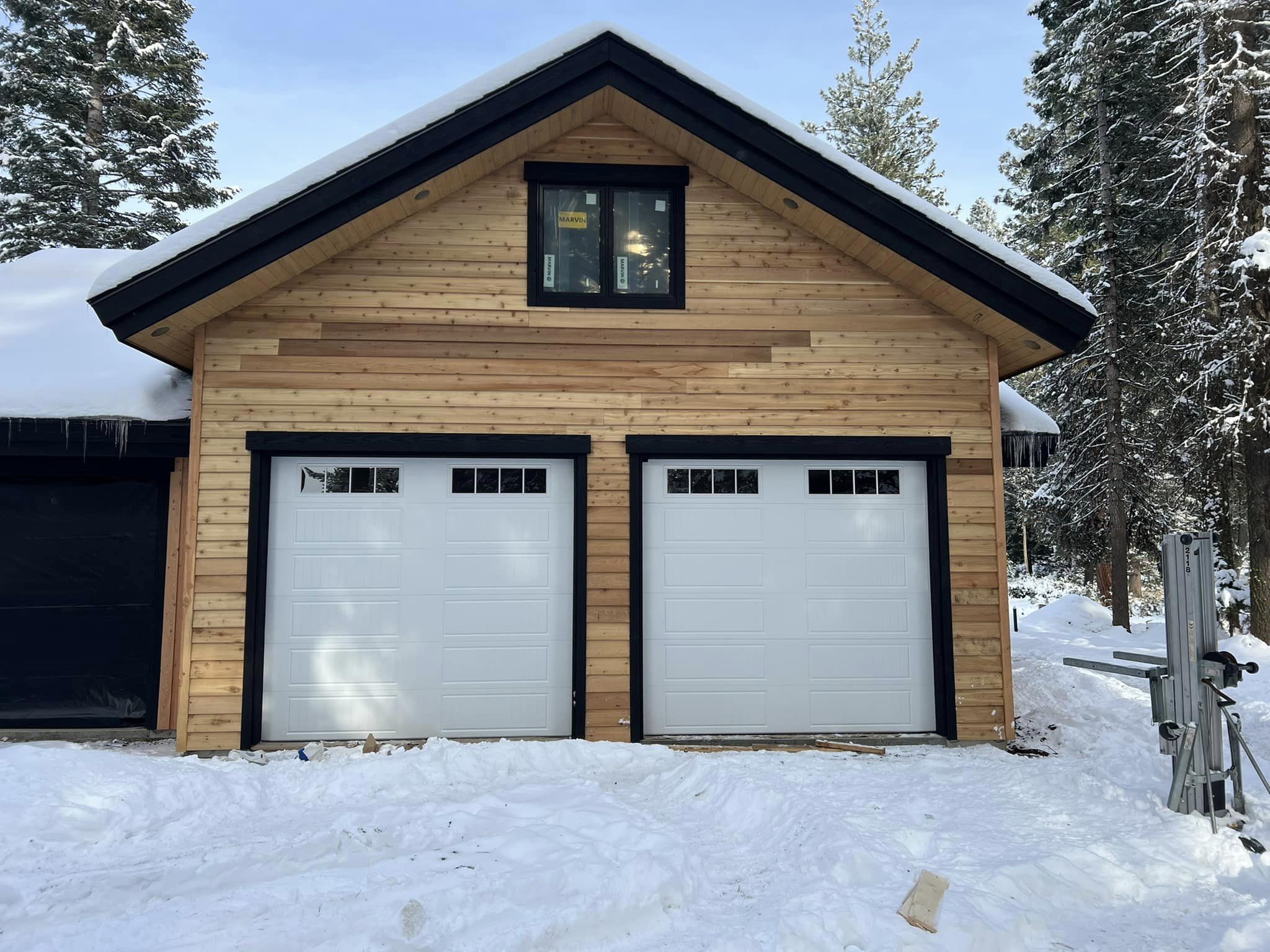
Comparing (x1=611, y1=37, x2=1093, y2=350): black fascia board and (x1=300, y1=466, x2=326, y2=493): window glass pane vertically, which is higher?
(x1=611, y1=37, x2=1093, y2=350): black fascia board

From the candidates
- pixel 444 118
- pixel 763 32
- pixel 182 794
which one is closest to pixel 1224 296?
pixel 763 32

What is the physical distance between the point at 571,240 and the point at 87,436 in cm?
448

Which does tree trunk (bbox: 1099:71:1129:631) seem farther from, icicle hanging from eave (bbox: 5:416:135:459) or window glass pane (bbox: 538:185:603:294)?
icicle hanging from eave (bbox: 5:416:135:459)

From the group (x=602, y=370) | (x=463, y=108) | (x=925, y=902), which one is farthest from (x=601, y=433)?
(x=925, y=902)

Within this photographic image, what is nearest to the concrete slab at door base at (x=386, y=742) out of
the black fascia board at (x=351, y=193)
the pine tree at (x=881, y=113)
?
the black fascia board at (x=351, y=193)

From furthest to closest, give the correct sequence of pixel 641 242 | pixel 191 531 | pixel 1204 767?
pixel 641 242
pixel 191 531
pixel 1204 767

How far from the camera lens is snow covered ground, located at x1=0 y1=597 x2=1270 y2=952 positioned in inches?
133

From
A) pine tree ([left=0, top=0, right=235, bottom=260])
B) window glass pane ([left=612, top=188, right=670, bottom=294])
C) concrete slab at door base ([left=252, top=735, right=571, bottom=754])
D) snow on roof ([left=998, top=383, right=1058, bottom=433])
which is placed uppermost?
pine tree ([left=0, top=0, right=235, bottom=260])

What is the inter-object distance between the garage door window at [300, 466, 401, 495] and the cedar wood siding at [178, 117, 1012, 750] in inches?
15.1

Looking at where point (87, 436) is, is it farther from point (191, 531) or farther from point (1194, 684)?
point (1194, 684)

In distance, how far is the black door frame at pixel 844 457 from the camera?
6770 mm

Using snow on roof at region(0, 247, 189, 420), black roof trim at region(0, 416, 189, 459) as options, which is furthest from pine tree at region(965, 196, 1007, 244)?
black roof trim at region(0, 416, 189, 459)

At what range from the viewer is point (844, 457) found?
7.10 m

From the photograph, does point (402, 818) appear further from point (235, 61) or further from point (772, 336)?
point (235, 61)
